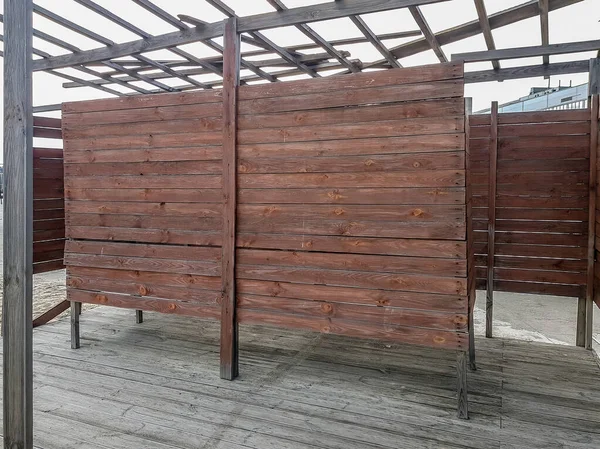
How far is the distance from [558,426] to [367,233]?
1.48 m

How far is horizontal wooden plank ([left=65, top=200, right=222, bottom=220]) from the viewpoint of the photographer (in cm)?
319

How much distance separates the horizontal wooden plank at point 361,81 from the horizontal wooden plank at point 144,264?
1.24 m

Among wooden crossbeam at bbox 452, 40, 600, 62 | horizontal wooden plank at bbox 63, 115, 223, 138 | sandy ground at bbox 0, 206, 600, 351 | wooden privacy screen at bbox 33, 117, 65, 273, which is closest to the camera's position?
horizontal wooden plank at bbox 63, 115, 223, 138

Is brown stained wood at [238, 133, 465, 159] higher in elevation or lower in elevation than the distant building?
lower

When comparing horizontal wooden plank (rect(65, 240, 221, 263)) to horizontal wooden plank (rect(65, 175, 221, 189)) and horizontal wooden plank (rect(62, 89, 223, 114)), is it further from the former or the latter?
horizontal wooden plank (rect(62, 89, 223, 114))

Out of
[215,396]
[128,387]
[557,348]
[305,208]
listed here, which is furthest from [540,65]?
[128,387]

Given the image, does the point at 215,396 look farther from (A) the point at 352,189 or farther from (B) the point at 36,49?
(B) the point at 36,49

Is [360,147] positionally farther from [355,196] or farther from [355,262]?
[355,262]

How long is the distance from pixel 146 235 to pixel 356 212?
1673mm

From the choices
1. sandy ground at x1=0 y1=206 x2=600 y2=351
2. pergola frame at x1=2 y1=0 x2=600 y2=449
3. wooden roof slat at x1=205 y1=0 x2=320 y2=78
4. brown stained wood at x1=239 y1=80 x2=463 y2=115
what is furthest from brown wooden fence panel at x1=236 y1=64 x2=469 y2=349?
sandy ground at x1=0 y1=206 x2=600 y2=351

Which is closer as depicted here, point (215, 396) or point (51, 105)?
point (215, 396)

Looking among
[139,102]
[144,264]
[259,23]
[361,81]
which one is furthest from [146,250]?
[361,81]

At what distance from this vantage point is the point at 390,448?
2170 millimetres

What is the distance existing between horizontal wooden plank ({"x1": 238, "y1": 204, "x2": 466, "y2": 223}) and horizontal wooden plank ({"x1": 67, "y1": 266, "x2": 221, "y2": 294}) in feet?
1.84
